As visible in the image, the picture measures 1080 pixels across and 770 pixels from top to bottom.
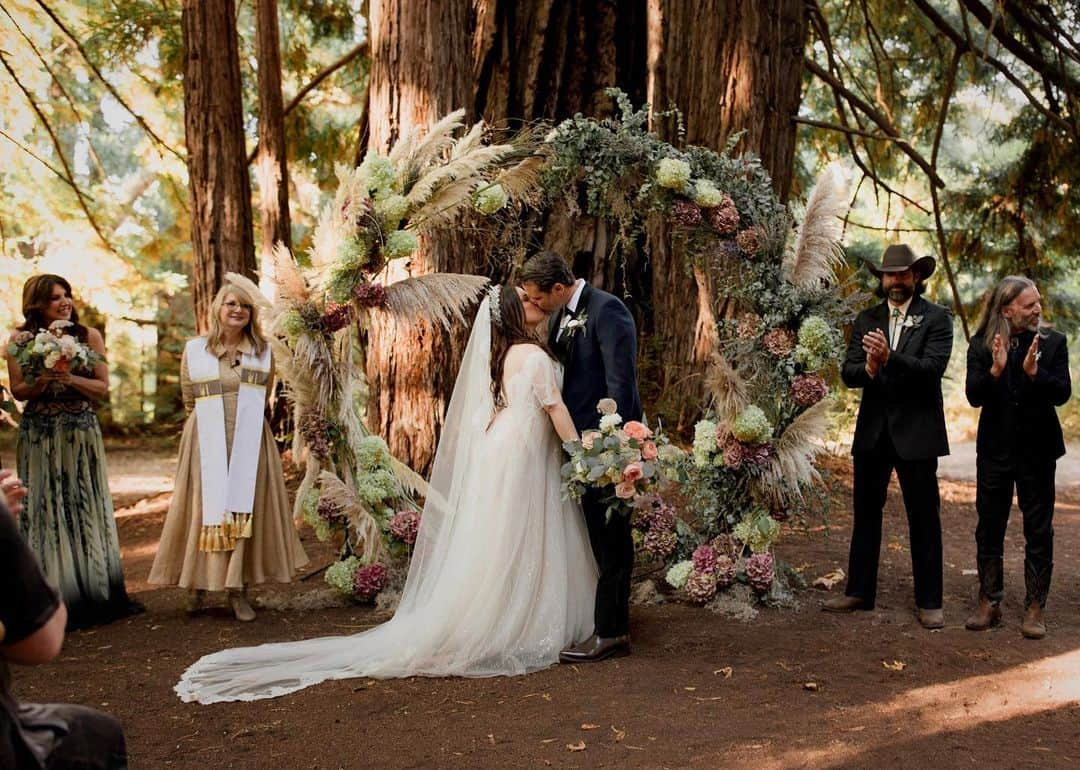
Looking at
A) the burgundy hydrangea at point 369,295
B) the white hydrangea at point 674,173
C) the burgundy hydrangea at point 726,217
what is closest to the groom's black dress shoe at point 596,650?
the burgundy hydrangea at point 369,295

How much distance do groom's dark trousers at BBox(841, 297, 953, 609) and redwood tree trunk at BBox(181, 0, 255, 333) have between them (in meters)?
5.73

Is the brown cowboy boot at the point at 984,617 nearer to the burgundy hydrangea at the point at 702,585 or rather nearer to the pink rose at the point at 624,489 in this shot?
the burgundy hydrangea at the point at 702,585

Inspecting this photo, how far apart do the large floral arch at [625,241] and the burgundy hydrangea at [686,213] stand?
12 millimetres

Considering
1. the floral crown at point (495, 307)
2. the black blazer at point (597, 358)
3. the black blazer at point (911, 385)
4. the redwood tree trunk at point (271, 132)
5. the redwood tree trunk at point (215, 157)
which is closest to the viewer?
the black blazer at point (597, 358)

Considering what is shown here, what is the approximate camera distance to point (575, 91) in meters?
9.24

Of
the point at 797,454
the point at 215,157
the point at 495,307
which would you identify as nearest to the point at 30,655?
the point at 495,307

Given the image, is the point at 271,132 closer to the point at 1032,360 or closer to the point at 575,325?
the point at 575,325

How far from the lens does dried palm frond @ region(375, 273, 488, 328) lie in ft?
19.5

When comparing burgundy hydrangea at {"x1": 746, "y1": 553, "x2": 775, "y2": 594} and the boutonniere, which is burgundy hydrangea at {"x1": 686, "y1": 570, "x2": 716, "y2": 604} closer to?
burgundy hydrangea at {"x1": 746, "y1": 553, "x2": 775, "y2": 594}

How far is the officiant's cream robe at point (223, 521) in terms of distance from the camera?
5863 mm

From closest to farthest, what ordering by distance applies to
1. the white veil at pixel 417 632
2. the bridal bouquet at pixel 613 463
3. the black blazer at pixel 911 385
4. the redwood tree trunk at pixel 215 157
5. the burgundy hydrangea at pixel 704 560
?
the white veil at pixel 417 632 < the bridal bouquet at pixel 613 463 < the black blazer at pixel 911 385 < the burgundy hydrangea at pixel 704 560 < the redwood tree trunk at pixel 215 157

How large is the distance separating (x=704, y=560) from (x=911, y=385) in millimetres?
1509

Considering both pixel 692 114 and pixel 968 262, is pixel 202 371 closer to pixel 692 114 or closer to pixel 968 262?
pixel 692 114

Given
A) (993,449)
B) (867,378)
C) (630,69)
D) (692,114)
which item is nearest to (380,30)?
(692,114)
